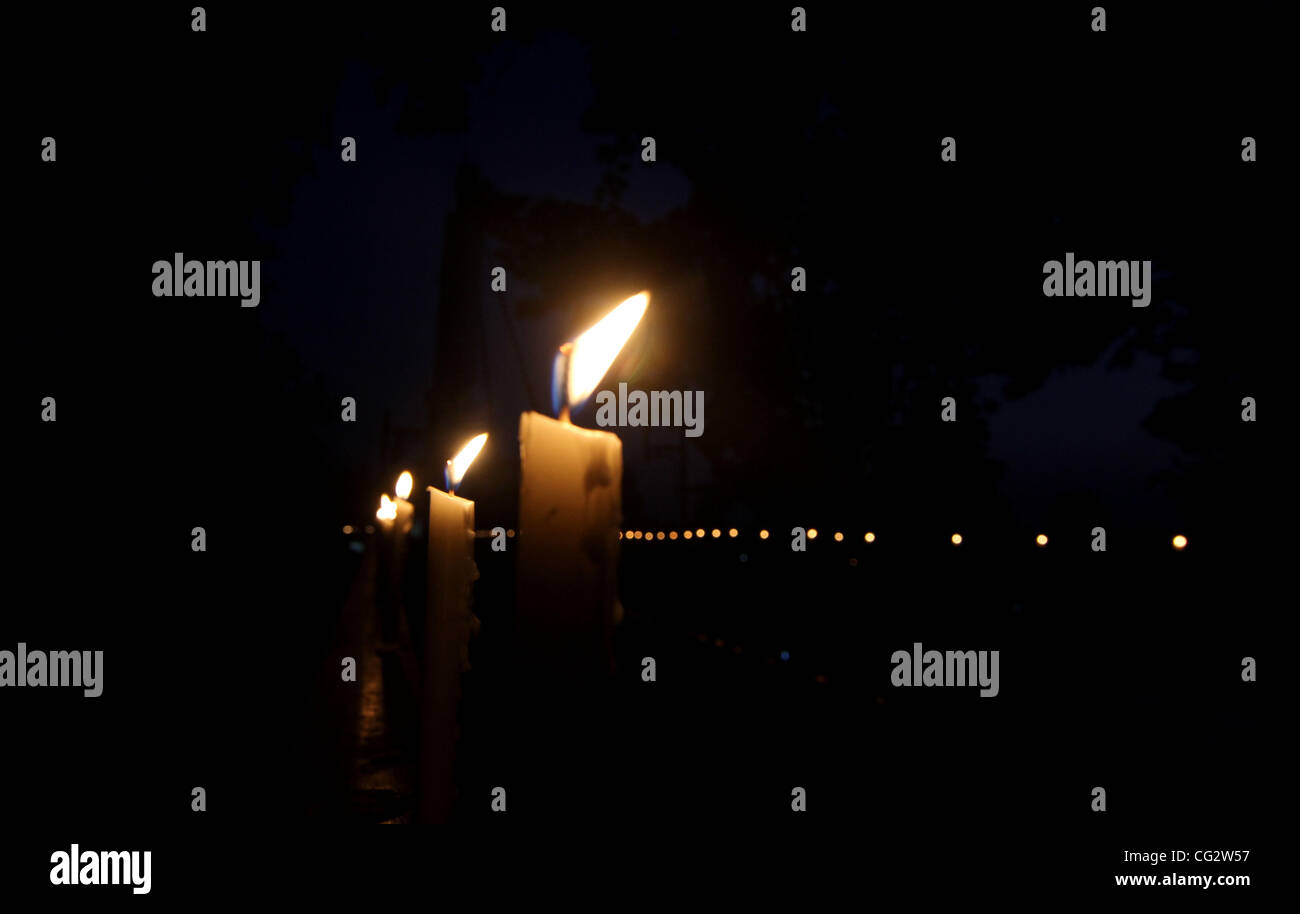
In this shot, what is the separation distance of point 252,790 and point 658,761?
2081mm

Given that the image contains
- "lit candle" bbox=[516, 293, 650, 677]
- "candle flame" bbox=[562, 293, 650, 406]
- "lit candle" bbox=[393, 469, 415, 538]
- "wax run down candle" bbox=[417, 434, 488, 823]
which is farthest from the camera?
"lit candle" bbox=[393, 469, 415, 538]

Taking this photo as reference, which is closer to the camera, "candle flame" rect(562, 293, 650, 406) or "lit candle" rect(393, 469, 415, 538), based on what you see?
"candle flame" rect(562, 293, 650, 406)

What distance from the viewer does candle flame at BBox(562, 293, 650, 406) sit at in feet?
4.28

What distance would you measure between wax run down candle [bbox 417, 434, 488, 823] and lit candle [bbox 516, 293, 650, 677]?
815 mm

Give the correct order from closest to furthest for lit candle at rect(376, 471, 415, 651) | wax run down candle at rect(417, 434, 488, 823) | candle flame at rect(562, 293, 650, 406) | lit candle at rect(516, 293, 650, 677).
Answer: candle flame at rect(562, 293, 650, 406), lit candle at rect(516, 293, 650, 677), wax run down candle at rect(417, 434, 488, 823), lit candle at rect(376, 471, 415, 651)

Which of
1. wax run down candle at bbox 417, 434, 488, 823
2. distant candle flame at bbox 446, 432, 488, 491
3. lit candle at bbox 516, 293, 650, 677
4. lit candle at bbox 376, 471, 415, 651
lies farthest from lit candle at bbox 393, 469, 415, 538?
lit candle at bbox 516, 293, 650, 677

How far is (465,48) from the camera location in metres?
12.2

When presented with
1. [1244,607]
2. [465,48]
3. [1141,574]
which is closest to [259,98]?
[465,48]

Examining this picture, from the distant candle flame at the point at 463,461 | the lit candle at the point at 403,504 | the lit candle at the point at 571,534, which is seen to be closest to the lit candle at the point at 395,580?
the lit candle at the point at 403,504

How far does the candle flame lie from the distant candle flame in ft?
3.60

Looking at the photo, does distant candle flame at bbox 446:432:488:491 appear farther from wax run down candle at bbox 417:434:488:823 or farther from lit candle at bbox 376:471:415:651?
lit candle at bbox 376:471:415:651

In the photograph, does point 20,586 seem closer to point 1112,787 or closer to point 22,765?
point 22,765

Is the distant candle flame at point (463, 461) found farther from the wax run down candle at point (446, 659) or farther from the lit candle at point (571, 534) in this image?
the lit candle at point (571, 534)

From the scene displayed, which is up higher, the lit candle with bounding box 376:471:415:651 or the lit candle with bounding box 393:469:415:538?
the lit candle with bounding box 393:469:415:538
